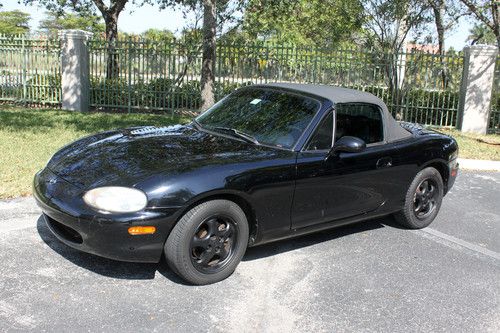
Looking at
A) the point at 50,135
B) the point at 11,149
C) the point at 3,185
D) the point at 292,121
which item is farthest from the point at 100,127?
the point at 292,121

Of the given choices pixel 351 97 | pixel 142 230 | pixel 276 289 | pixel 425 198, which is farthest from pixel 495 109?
pixel 142 230

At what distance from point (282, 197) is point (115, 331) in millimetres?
1715

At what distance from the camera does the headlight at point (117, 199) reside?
369 cm

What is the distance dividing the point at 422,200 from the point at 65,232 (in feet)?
12.3

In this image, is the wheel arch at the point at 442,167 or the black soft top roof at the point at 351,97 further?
the wheel arch at the point at 442,167

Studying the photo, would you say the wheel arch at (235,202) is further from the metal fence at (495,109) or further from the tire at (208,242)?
the metal fence at (495,109)

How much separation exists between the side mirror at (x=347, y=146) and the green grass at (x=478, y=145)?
268 inches

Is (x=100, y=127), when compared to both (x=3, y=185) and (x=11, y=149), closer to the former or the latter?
(x=11, y=149)

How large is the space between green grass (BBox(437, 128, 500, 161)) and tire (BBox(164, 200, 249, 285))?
25.7 feet

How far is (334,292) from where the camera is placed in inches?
163

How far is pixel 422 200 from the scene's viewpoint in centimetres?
580

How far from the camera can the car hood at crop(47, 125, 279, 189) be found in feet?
12.9

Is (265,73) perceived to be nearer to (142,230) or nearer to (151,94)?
(151,94)

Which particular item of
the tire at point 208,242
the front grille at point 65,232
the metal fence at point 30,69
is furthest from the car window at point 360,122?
the metal fence at point 30,69
